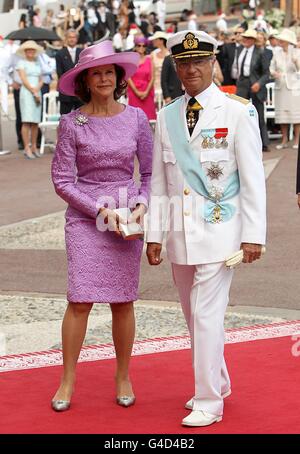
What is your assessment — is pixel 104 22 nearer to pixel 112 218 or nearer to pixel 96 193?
pixel 96 193

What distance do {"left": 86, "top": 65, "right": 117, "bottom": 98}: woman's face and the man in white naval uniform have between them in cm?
42

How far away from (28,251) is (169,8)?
3987 cm

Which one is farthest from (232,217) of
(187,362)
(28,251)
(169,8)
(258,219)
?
(169,8)

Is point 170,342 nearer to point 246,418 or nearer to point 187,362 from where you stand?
point 187,362

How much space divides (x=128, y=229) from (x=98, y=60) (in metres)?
0.85

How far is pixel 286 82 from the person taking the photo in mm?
19312

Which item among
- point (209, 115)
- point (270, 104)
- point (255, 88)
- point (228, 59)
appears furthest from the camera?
point (228, 59)

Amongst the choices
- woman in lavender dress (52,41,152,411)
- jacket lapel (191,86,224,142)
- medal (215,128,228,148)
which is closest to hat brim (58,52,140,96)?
woman in lavender dress (52,41,152,411)

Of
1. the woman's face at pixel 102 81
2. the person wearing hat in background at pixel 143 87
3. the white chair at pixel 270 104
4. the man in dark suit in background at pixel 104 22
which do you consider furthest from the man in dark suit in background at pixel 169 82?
the man in dark suit in background at pixel 104 22

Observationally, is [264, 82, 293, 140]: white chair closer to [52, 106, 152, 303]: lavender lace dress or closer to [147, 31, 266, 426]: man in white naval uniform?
[52, 106, 152, 303]: lavender lace dress

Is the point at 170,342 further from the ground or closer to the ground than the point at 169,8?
further from the ground

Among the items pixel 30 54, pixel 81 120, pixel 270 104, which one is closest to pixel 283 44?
pixel 270 104

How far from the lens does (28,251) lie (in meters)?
10.9

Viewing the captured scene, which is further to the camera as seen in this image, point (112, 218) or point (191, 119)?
point (112, 218)
